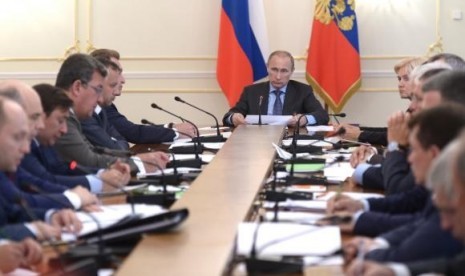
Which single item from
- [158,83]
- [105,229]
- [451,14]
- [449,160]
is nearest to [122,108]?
[158,83]

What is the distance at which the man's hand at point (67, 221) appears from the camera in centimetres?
265

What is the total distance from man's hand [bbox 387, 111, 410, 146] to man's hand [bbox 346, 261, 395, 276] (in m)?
1.66

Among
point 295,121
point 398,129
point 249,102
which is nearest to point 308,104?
point 249,102

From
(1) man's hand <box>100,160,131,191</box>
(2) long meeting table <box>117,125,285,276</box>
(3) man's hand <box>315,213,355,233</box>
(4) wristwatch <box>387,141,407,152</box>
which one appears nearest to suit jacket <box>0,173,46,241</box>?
(2) long meeting table <box>117,125,285,276</box>

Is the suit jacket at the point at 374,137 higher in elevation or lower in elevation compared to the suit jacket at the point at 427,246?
lower

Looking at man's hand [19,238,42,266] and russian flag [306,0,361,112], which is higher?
russian flag [306,0,361,112]

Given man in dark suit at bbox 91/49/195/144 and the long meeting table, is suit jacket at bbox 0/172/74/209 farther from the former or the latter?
man in dark suit at bbox 91/49/195/144

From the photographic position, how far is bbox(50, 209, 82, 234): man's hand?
265cm

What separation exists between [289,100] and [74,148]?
2.81 m

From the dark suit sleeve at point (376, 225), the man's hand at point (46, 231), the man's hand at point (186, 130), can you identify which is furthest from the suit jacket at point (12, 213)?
the man's hand at point (186, 130)

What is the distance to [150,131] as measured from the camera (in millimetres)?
5461

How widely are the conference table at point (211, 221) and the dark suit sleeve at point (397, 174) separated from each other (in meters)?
0.22

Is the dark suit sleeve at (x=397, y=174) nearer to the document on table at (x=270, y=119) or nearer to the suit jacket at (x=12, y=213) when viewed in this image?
the suit jacket at (x=12, y=213)

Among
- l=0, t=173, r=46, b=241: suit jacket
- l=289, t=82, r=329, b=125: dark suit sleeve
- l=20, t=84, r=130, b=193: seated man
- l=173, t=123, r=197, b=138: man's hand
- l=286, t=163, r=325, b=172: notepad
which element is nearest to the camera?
l=0, t=173, r=46, b=241: suit jacket
